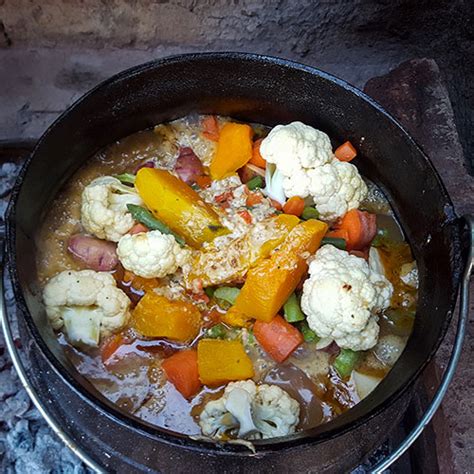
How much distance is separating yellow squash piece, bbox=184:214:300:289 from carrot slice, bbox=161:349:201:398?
22 cm

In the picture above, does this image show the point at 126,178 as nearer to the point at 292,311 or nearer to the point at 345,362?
the point at 292,311

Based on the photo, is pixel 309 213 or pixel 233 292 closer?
pixel 233 292

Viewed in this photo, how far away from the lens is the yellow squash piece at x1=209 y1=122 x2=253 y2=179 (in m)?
2.22

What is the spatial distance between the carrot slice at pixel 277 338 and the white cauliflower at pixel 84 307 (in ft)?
1.27

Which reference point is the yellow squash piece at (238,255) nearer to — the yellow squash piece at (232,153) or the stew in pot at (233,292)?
the stew in pot at (233,292)

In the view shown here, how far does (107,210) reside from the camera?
2.01 meters

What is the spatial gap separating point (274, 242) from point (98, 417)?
67 centimetres

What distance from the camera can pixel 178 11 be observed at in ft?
8.54

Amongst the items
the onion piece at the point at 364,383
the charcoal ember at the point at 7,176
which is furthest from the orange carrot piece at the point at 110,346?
the charcoal ember at the point at 7,176

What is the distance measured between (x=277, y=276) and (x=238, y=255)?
0.14 metres

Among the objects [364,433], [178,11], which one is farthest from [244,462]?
[178,11]

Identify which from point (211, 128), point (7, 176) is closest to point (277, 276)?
point (211, 128)

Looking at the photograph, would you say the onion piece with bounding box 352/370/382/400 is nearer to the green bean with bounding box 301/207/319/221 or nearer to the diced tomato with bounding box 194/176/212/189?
the green bean with bounding box 301/207/319/221

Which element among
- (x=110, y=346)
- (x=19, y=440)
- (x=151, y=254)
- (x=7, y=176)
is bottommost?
(x=19, y=440)
